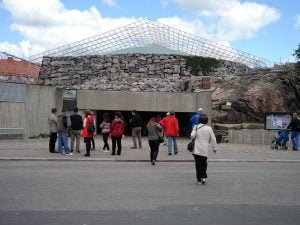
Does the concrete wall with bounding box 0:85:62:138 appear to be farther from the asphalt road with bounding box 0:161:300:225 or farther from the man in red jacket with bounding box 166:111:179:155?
the asphalt road with bounding box 0:161:300:225

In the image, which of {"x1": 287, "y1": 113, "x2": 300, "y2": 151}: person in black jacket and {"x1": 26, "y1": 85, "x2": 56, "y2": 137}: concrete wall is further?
{"x1": 26, "y1": 85, "x2": 56, "y2": 137}: concrete wall

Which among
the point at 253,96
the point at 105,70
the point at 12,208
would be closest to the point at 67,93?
the point at 105,70

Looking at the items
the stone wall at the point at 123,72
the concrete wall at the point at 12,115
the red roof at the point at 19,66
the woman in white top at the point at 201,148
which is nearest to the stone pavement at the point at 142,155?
the concrete wall at the point at 12,115

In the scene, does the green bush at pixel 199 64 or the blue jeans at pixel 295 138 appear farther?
the green bush at pixel 199 64

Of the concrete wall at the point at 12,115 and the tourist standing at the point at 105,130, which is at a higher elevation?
the concrete wall at the point at 12,115

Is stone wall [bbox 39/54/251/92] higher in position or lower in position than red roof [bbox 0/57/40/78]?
lower

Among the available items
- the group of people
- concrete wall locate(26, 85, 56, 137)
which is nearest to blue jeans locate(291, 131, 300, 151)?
the group of people

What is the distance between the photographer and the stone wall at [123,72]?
111 feet

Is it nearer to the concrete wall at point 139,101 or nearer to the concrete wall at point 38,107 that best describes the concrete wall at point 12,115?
the concrete wall at point 38,107

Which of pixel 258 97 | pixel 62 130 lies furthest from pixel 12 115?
pixel 258 97

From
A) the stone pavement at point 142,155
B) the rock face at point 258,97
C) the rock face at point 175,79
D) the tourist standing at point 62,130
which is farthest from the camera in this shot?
the rock face at point 175,79

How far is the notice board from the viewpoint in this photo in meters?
21.7

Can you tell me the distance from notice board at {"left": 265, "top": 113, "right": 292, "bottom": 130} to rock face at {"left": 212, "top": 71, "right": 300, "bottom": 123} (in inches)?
157

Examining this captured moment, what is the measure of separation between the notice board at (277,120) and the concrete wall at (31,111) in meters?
11.8
